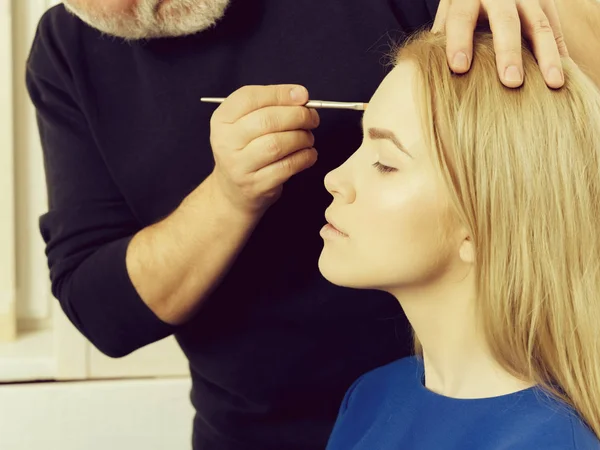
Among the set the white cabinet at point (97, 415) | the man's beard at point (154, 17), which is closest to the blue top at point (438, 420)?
the man's beard at point (154, 17)

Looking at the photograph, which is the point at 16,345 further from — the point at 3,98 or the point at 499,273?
the point at 499,273

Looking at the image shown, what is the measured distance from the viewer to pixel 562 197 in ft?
2.62

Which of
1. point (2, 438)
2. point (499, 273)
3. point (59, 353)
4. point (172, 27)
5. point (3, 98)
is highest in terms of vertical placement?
point (172, 27)

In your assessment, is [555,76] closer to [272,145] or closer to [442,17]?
[442,17]

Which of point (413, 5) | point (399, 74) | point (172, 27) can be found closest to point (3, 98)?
point (172, 27)

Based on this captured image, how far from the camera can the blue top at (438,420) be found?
2.52ft

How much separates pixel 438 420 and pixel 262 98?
444mm

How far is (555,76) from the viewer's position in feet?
2.64

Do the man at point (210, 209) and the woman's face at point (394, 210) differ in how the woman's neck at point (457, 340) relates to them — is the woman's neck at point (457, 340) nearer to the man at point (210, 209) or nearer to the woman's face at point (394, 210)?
the woman's face at point (394, 210)

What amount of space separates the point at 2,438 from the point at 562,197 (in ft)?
4.73

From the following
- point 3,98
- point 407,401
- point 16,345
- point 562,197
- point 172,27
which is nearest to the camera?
point 562,197

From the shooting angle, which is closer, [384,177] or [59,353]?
[384,177]

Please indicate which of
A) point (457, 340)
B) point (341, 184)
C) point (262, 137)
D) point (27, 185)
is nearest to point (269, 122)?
point (262, 137)

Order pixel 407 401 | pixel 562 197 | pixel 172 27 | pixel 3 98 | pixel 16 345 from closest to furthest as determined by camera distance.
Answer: pixel 562 197 → pixel 407 401 → pixel 172 27 → pixel 3 98 → pixel 16 345
